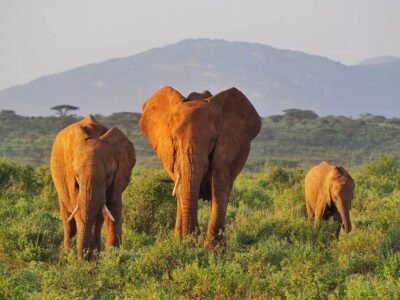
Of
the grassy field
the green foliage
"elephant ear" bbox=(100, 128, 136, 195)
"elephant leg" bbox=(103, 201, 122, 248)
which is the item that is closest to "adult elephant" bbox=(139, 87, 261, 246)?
the grassy field

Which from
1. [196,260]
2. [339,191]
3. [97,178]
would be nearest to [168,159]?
[97,178]

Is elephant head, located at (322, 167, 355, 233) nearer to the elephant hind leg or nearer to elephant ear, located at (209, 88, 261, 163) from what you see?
elephant ear, located at (209, 88, 261, 163)

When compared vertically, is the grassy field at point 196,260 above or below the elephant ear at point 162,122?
below

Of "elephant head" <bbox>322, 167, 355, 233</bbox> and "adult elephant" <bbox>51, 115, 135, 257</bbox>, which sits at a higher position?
"adult elephant" <bbox>51, 115, 135, 257</bbox>

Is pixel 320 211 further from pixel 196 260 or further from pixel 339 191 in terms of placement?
pixel 196 260

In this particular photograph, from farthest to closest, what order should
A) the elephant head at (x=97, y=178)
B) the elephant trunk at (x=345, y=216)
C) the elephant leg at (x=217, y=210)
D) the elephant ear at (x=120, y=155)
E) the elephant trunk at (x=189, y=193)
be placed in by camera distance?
the elephant trunk at (x=345, y=216) → the elephant leg at (x=217, y=210) → the elephant trunk at (x=189, y=193) → the elephant ear at (x=120, y=155) → the elephant head at (x=97, y=178)

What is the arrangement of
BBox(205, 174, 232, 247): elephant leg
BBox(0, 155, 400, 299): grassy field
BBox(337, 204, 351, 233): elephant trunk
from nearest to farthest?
BBox(0, 155, 400, 299): grassy field < BBox(205, 174, 232, 247): elephant leg < BBox(337, 204, 351, 233): elephant trunk

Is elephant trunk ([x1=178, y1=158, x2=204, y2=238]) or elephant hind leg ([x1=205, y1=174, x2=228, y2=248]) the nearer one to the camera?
elephant trunk ([x1=178, y1=158, x2=204, y2=238])

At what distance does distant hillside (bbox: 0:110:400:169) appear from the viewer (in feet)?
198

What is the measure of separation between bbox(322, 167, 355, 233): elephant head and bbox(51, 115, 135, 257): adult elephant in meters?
5.20

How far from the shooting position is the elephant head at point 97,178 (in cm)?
873

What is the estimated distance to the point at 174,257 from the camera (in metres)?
8.84

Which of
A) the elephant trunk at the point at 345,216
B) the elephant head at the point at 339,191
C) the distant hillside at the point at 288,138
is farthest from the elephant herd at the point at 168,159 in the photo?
the distant hillside at the point at 288,138

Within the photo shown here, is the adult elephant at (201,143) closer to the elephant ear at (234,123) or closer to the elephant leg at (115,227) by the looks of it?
the elephant ear at (234,123)
